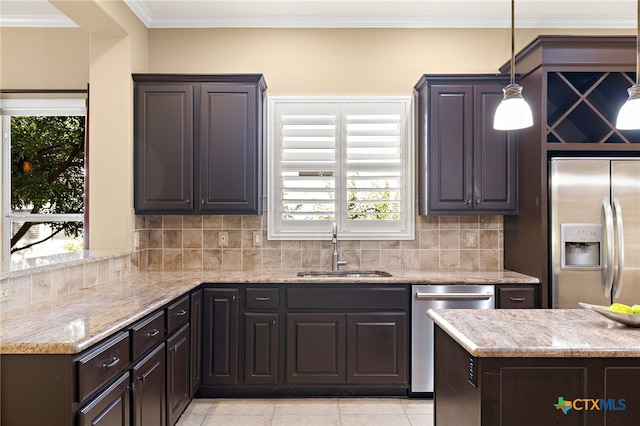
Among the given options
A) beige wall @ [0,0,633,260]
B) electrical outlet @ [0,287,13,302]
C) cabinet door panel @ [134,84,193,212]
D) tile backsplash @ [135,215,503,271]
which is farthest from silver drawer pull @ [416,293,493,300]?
electrical outlet @ [0,287,13,302]

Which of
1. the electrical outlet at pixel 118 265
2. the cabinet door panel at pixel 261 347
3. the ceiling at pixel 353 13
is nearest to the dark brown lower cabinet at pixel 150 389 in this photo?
the cabinet door panel at pixel 261 347

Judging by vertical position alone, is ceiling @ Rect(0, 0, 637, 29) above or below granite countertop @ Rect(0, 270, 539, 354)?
above

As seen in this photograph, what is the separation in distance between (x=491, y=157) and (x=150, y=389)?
9.94ft

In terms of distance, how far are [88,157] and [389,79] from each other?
2.67 meters

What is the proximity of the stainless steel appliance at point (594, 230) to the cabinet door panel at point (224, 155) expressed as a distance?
2336 millimetres

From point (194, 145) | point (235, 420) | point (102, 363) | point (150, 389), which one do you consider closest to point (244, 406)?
point (235, 420)

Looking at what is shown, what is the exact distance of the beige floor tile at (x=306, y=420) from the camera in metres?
3.20

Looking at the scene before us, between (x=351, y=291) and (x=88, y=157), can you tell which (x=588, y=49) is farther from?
(x=88, y=157)

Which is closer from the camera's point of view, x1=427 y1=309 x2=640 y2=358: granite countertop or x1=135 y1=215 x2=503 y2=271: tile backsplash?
x1=427 y1=309 x2=640 y2=358: granite countertop

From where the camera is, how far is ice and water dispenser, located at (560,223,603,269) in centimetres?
340

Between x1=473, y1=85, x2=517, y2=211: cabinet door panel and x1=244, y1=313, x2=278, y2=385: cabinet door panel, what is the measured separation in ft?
6.36

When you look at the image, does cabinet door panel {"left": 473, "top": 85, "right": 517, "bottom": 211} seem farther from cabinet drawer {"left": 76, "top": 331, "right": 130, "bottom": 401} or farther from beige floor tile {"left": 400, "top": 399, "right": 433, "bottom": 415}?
cabinet drawer {"left": 76, "top": 331, "right": 130, "bottom": 401}

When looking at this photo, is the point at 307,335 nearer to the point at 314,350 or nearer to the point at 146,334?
the point at 314,350

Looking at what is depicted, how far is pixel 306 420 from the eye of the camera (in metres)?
3.26
